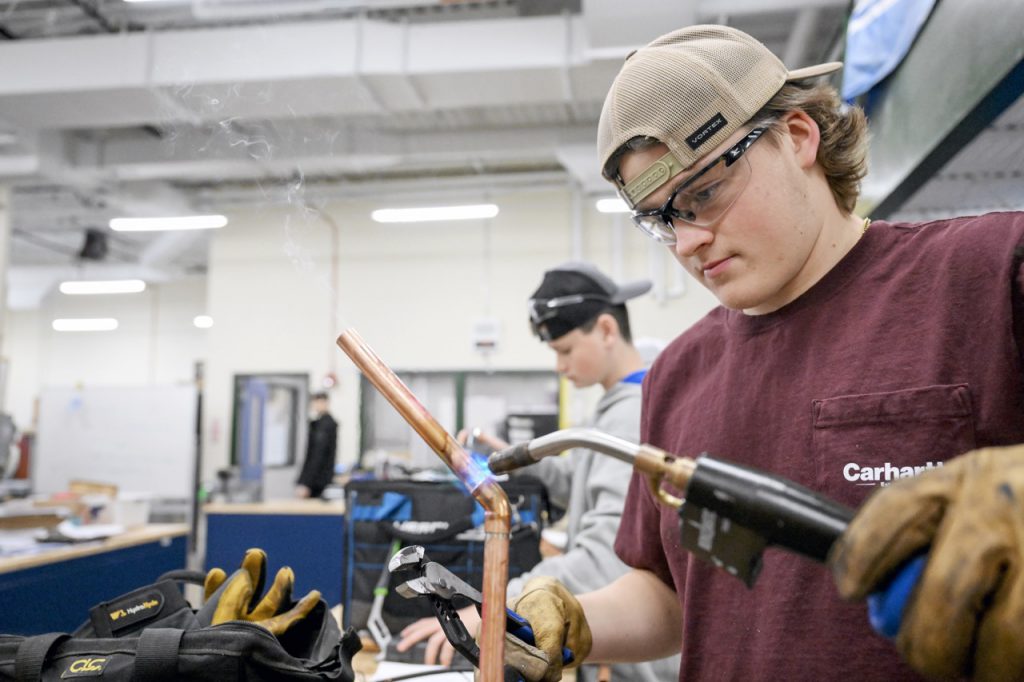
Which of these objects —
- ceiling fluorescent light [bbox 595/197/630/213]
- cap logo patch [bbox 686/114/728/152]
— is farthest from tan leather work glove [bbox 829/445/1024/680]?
ceiling fluorescent light [bbox 595/197/630/213]

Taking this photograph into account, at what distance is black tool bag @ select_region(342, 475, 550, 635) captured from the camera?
1.75m

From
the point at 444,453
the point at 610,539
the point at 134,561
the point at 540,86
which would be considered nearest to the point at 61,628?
the point at 134,561

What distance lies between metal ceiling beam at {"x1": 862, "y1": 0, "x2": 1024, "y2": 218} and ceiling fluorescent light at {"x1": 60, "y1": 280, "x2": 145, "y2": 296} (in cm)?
1124

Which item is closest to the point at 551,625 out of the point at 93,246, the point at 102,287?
the point at 93,246

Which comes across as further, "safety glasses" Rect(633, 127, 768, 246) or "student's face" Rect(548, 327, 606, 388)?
"student's face" Rect(548, 327, 606, 388)

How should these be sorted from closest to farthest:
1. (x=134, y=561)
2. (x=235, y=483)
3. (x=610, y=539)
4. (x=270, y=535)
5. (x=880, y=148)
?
1. (x=610, y=539)
2. (x=880, y=148)
3. (x=134, y=561)
4. (x=270, y=535)
5. (x=235, y=483)

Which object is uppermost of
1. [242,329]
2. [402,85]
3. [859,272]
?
[402,85]

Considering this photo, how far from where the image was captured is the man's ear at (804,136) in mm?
919

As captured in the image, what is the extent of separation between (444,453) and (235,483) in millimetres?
6185

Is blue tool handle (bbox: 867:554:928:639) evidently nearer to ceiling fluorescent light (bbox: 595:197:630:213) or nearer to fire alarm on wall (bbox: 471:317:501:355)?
ceiling fluorescent light (bbox: 595:197:630:213)

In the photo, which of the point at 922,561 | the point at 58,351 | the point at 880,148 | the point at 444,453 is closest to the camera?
the point at 922,561

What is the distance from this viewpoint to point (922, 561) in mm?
479

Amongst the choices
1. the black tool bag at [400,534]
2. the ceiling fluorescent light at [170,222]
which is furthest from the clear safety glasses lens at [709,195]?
the ceiling fluorescent light at [170,222]

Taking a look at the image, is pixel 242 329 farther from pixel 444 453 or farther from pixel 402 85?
pixel 444 453
